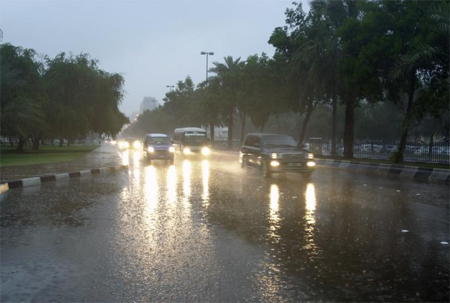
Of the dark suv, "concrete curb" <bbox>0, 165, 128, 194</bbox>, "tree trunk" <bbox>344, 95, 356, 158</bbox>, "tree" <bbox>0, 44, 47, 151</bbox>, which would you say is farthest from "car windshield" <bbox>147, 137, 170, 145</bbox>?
"tree trunk" <bbox>344, 95, 356, 158</bbox>

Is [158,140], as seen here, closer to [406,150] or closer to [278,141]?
[278,141]

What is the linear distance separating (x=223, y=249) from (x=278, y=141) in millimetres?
13794

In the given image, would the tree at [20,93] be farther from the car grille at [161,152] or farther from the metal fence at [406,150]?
the metal fence at [406,150]

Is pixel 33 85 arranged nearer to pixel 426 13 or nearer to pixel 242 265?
pixel 426 13

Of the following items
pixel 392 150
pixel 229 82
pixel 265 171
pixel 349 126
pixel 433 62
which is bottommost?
pixel 265 171

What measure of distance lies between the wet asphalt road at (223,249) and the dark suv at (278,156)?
600 centimetres

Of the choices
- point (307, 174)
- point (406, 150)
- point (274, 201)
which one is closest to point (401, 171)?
point (307, 174)

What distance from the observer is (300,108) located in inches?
1528

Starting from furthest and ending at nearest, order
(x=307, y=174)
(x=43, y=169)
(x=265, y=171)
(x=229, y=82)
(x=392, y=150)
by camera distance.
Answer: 1. (x=229, y=82)
2. (x=392, y=150)
3. (x=43, y=169)
4. (x=307, y=174)
5. (x=265, y=171)

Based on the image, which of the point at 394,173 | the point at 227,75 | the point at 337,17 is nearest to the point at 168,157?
the point at 394,173

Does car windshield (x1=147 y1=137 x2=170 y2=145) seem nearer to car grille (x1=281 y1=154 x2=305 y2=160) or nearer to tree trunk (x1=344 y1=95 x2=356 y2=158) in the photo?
tree trunk (x1=344 y1=95 x2=356 y2=158)

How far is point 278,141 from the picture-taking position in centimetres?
1973

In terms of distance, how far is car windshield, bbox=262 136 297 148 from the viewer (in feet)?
63.6

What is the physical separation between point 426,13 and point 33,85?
32.6 meters
